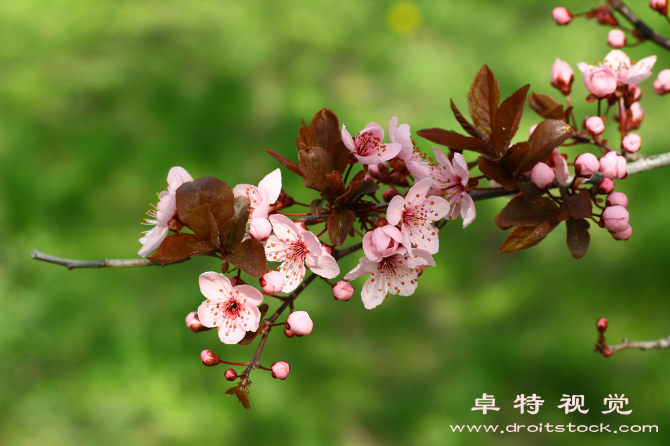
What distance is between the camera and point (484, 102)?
1289 mm

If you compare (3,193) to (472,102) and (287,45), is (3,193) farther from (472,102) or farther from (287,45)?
(472,102)

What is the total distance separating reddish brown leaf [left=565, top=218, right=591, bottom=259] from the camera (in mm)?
1198

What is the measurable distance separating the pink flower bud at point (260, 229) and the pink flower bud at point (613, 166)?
75 cm

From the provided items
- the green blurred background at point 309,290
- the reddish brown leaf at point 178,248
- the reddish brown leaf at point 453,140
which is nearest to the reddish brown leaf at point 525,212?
the reddish brown leaf at point 453,140

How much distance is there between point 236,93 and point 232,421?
7.98ft

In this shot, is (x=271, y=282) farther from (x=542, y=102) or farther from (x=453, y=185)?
(x=542, y=102)

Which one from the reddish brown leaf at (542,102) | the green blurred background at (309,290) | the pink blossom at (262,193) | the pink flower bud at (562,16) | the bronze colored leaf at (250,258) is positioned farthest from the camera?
the green blurred background at (309,290)

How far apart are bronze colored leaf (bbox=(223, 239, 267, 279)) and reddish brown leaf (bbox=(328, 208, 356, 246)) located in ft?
0.47

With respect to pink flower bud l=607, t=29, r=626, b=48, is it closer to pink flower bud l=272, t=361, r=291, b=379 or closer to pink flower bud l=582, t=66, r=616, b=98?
pink flower bud l=582, t=66, r=616, b=98

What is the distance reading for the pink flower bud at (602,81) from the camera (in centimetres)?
136

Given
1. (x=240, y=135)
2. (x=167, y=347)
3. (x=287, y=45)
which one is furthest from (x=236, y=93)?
(x=167, y=347)

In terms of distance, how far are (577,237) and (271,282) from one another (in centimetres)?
67

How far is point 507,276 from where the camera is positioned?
3.25 meters

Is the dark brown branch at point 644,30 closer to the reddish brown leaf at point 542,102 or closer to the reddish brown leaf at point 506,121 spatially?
the reddish brown leaf at point 542,102
